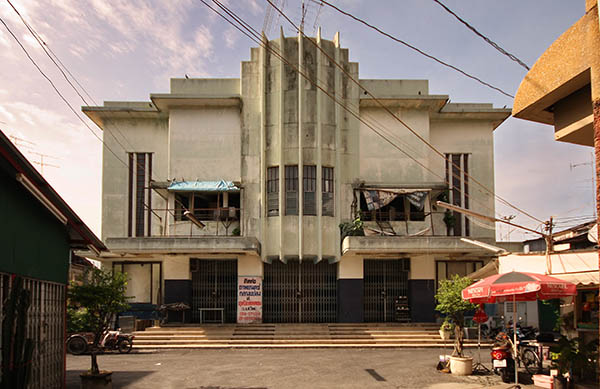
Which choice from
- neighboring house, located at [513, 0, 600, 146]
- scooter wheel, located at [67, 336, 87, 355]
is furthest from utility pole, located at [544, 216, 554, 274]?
scooter wheel, located at [67, 336, 87, 355]

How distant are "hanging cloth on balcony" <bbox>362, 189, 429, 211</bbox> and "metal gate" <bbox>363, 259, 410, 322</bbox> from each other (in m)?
2.79

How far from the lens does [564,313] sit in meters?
13.6

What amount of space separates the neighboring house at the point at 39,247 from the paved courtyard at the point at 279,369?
2.61 m

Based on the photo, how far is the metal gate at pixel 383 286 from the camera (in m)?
24.8

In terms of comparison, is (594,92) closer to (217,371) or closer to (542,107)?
(542,107)

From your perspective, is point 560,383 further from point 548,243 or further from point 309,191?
point 309,191

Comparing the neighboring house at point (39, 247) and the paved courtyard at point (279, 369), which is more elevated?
the neighboring house at point (39, 247)

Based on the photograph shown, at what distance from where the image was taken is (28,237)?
30.9 feet

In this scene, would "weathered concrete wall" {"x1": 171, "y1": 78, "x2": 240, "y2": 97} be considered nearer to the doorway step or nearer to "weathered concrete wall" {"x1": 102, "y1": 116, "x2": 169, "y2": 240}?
"weathered concrete wall" {"x1": 102, "y1": 116, "x2": 169, "y2": 240}

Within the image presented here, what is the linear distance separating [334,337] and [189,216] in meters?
8.07

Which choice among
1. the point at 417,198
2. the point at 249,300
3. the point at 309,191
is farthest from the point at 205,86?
the point at 417,198

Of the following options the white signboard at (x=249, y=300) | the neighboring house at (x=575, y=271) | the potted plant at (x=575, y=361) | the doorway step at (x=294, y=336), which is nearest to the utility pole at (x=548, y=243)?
the neighboring house at (x=575, y=271)

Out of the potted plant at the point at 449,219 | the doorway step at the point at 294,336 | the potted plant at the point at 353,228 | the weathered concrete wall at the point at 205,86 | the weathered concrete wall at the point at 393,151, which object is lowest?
the doorway step at the point at 294,336

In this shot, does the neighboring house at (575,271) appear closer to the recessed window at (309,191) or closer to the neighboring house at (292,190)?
the neighboring house at (292,190)
